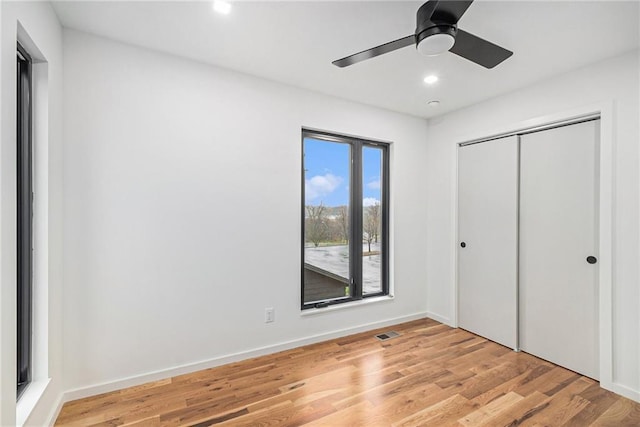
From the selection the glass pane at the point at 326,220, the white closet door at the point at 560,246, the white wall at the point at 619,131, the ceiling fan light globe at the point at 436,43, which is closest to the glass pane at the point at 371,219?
the glass pane at the point at 326,220

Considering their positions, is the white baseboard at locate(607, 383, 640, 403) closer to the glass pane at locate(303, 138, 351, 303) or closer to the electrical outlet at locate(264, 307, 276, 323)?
the glass pane at locate(303, 138, 351, 303)

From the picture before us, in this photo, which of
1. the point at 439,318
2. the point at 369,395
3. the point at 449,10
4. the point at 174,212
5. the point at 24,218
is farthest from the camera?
the point at 439,318

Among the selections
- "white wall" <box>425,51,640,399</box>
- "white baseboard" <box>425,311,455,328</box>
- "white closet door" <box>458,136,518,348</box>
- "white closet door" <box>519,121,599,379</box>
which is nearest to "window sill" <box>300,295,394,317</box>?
"white baseboard" <box>425,311,455,328</box>

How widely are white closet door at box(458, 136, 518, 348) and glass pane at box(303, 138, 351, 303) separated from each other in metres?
1.31

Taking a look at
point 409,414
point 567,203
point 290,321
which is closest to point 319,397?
point 409,414

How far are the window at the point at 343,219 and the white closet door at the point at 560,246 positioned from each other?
139cm

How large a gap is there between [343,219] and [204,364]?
6.15ft

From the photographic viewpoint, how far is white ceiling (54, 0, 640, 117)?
1.82 m

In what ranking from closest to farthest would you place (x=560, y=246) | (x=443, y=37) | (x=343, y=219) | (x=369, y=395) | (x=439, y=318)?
(x=443, y=37), (x=369, y=395), (x=560, y=246), (x=343, y=219), (x=439, y=318)

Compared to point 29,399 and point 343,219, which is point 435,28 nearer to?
point 343,219

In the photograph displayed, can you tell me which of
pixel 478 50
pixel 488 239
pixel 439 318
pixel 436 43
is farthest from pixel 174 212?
pixel 439 318

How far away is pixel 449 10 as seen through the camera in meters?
1.44

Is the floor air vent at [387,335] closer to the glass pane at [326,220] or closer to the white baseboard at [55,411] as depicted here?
the glass pane at [326,220]

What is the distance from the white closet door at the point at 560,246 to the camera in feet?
8.12
